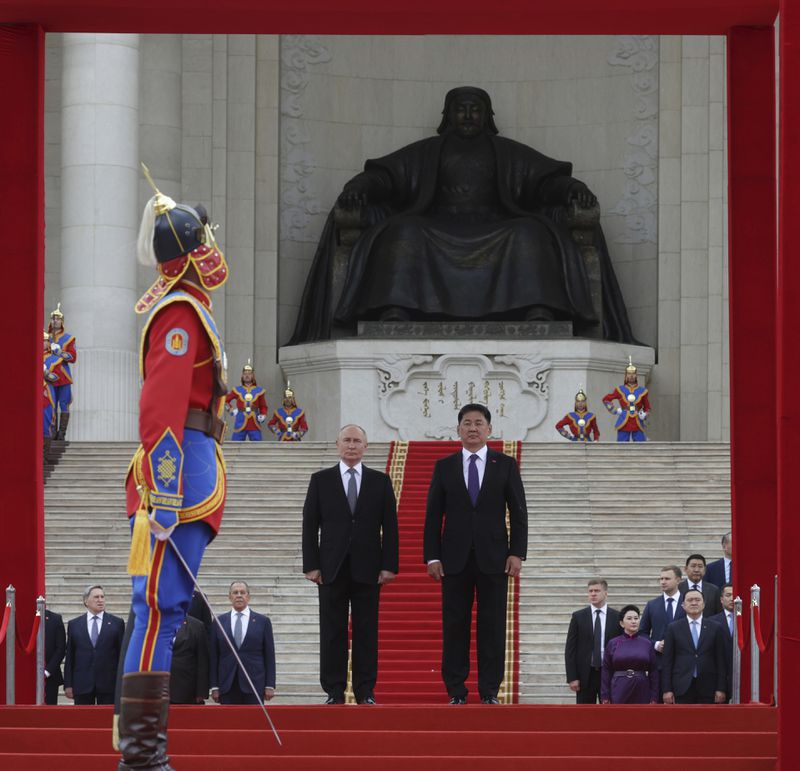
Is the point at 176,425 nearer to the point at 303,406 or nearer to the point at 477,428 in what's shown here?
the point at 477,428

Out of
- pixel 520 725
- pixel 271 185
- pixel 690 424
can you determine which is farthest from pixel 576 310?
pixel 520 725

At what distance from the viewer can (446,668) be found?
1100cm

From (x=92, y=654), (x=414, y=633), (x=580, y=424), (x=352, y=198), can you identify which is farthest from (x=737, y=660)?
(x=352, y=198)

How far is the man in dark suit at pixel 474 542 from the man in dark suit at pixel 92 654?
3.91 m

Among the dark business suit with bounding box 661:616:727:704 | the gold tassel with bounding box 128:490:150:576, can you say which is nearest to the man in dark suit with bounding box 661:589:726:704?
the dark business suit with bounding box 661:616:727:704

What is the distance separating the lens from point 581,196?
90.6 feet

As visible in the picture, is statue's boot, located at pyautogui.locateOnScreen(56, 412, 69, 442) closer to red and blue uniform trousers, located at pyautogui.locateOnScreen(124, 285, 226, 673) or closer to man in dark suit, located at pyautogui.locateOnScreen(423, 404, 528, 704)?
man in dark suit, located at pyautogui.locateOnScreen(423, 404, 528, 704)

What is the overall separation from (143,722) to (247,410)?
17.3m

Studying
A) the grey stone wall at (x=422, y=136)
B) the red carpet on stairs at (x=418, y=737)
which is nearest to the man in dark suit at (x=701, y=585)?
the red carpet on stairs at (x=418, y=737)

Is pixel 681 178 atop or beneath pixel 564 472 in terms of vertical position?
atop

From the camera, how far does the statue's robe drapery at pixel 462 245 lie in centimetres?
2736

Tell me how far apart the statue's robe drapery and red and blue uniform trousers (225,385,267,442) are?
2.43m

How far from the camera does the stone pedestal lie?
26.6m

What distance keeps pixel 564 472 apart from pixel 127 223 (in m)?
7.39
